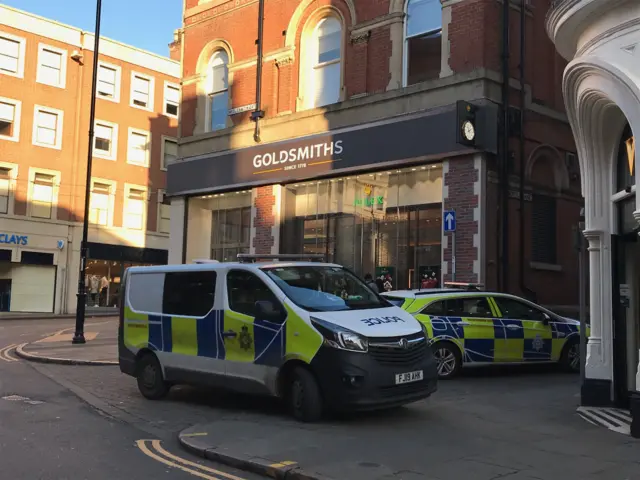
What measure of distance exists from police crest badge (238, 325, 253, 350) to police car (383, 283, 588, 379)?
12.7 ft

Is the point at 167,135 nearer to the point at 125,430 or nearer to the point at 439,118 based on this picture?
the point at 439,118

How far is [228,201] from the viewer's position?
2261 centimetres

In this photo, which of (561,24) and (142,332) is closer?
(561,24)

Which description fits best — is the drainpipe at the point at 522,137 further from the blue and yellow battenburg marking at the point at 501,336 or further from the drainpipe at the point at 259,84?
the drainpipe at the point at 259,84

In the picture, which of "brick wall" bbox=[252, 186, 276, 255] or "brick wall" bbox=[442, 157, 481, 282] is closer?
"brick wall" bbox=[442, 157, 481, 282]

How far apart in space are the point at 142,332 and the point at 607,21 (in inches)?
297

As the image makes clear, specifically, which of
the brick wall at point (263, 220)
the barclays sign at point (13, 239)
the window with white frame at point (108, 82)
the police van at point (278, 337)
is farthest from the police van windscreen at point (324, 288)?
the window with white frame at point (108, 82)

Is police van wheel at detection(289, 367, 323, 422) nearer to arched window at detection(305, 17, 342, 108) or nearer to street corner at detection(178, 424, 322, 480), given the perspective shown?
street corner at detection(178, 424, 322, 480)

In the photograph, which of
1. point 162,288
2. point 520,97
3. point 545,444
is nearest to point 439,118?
point 520,97

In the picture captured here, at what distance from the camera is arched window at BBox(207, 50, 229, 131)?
22.8 metres

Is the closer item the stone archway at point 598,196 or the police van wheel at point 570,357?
the stone archway at point 598,196

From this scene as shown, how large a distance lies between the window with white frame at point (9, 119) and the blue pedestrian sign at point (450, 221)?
25.8 m

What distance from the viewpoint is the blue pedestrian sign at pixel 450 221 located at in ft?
52.5

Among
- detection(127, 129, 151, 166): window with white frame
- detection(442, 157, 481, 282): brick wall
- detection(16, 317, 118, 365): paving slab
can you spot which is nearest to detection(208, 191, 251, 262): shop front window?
detection(16, 317, 118, 365): paving slab
